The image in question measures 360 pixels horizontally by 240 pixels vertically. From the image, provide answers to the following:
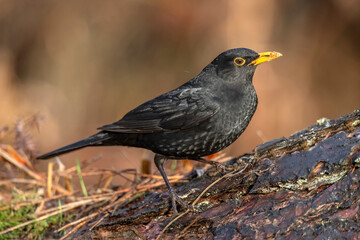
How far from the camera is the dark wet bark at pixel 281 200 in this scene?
244 cm

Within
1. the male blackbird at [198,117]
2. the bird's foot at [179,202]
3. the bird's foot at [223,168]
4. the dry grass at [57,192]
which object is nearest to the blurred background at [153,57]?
the dry grass at [57,192]

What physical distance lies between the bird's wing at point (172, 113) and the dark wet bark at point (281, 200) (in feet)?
1.90

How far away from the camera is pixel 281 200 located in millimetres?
2590

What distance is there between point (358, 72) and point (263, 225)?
5259mm

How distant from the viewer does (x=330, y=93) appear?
280 inches

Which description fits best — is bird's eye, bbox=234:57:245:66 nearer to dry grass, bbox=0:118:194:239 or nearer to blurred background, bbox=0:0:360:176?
dry grass, bbox=0:118:194:239

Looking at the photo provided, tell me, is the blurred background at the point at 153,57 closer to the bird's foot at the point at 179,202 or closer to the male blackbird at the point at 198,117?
the male blackbird at the point at 198,117

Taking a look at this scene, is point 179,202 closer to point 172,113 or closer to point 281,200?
point 281,200

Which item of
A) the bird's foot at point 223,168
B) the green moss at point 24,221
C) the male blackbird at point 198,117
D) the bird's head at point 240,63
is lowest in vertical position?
the green moss at point 24,221

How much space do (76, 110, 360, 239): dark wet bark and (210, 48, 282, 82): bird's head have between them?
0.84 m

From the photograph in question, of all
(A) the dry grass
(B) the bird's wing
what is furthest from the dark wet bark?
(B) the bird's wing

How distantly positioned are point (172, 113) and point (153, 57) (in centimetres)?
462

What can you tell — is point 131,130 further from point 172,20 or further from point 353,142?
point 172,20

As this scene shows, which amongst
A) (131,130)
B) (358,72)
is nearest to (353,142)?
(131,130)
